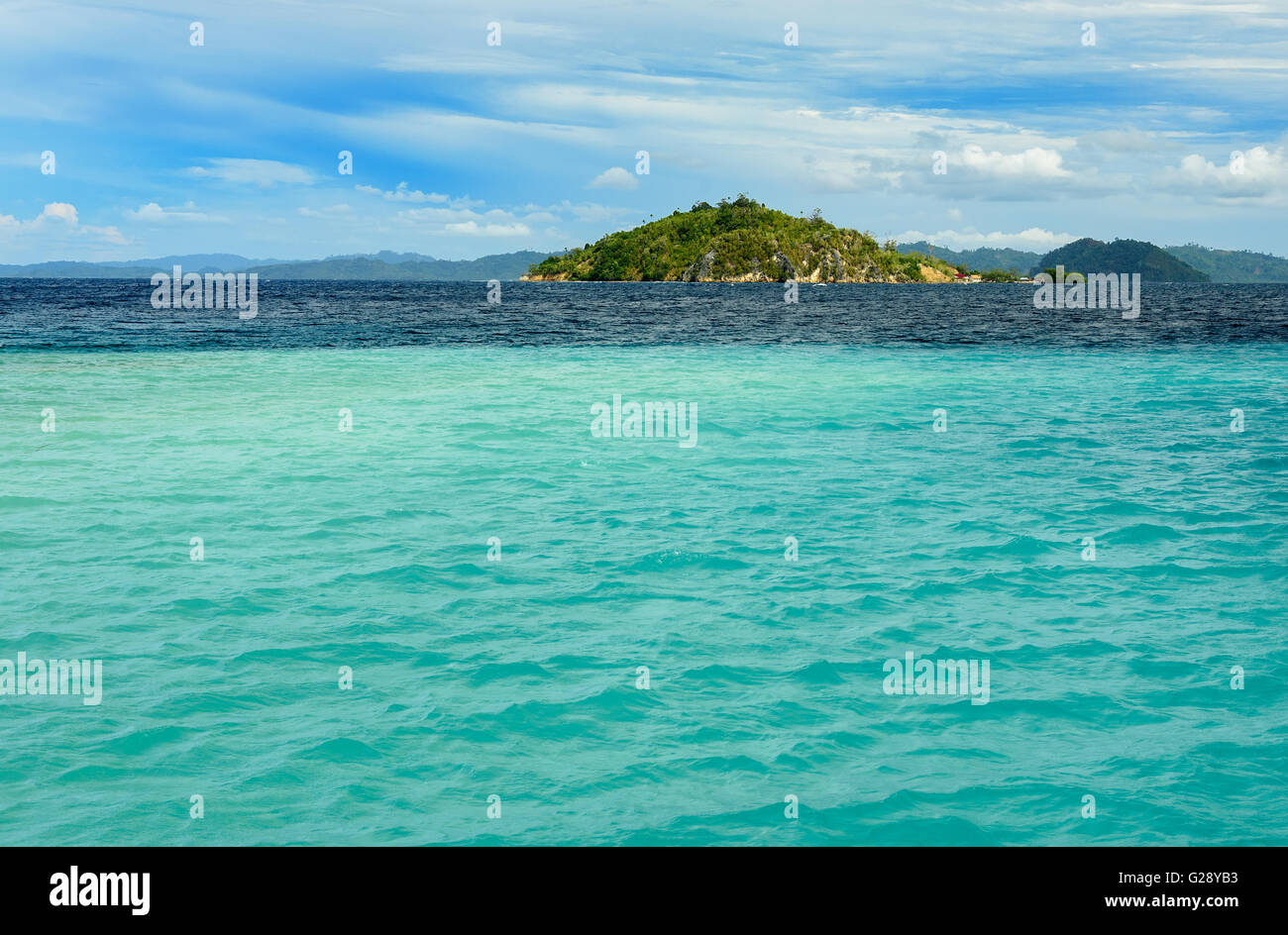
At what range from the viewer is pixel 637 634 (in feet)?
37.1

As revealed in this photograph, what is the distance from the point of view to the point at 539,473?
19.8m

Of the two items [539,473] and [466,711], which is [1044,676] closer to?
[466,711]

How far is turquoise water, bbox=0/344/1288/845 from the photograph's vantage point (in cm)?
793

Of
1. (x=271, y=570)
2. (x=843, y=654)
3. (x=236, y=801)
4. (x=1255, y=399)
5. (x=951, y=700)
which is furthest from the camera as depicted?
(x=1255, y=399)

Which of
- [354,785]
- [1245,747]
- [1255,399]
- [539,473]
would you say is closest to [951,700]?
[1245,747]

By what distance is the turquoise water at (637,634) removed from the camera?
7934mm

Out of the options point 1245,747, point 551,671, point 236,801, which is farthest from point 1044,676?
point 236,801

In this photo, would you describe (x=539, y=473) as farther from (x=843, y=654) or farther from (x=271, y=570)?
(x=843, y=654)

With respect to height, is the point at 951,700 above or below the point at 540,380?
below

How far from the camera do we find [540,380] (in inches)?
1431

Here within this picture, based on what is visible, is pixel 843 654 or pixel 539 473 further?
pixel 539 473
